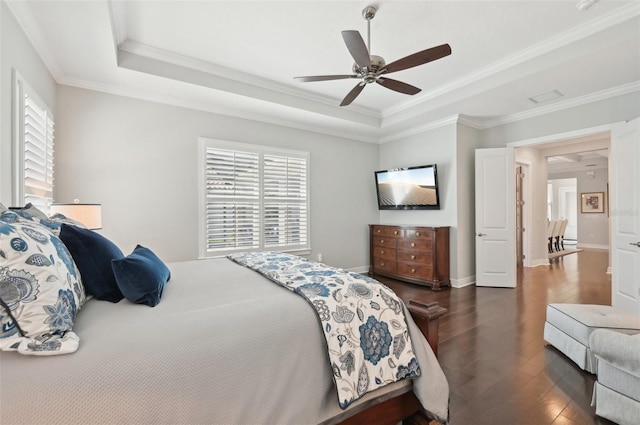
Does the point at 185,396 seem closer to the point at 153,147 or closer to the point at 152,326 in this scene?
the point at 152,326

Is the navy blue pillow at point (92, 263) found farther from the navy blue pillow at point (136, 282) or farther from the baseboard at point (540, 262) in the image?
the baseboard at point (540, 262)

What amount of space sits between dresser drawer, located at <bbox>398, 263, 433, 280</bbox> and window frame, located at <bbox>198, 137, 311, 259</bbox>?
156 centimetres

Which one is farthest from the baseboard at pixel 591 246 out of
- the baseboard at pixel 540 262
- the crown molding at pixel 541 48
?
the crown molding at pixel 541 48

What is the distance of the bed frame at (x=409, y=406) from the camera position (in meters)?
1.32

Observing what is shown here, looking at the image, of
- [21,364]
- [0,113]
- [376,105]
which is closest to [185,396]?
[21,364]

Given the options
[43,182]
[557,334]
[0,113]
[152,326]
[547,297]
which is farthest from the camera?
[547,297]

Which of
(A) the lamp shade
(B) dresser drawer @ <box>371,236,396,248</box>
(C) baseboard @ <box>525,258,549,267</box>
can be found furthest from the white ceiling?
(C) baseboard @ <box>525,258,549,267</box>

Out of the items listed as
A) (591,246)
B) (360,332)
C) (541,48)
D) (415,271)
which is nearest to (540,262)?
(415,271)

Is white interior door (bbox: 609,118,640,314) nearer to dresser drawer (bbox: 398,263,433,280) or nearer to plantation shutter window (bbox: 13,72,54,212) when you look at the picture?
dresser drawer (bbox: 398,263,433,280)

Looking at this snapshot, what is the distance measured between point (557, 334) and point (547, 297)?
6.01 ft

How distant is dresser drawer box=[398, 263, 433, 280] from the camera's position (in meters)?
4.32

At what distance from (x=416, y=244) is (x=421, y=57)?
9.63 ft

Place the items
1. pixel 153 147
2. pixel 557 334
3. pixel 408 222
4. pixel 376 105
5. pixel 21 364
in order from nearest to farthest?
1. pixel 21 364
2. pixel 557 334
3. pixel 153 147
4. pixel 376 105
5. pixel 408 222

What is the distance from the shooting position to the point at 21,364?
0.82 metres
